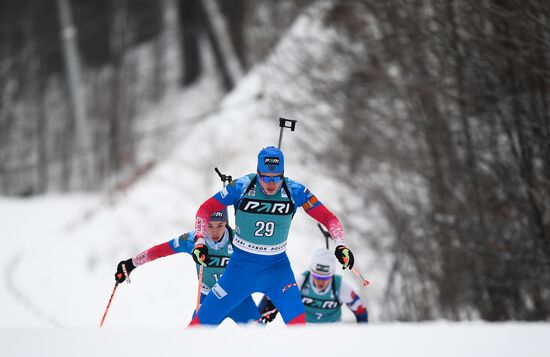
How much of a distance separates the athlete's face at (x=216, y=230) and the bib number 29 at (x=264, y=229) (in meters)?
1.01

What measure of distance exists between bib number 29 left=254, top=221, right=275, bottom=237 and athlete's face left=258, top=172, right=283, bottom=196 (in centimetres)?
28

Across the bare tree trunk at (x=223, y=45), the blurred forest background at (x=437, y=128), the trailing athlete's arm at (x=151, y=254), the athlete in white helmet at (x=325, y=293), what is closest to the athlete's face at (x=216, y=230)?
the trailing athlete's arm at (x=151, y=254)

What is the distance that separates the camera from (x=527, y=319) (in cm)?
976

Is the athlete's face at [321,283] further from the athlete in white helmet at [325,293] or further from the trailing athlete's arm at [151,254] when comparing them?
the trailing athlete's arm at [151,254]

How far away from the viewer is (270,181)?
219 inches

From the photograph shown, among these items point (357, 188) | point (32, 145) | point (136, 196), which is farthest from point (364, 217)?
point (32, 145)

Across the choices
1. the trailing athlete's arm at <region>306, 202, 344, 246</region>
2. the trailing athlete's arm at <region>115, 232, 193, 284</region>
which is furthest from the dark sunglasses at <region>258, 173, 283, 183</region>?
the trailing athlete's arm at <region>115, 232, 193, 284</region>

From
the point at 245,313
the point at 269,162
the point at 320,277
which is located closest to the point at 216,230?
the point at 245,313

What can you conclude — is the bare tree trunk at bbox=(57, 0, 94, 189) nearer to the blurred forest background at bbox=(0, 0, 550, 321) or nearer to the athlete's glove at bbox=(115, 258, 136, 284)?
the blurred forest background at bbox=(0, 0, 550, 321)

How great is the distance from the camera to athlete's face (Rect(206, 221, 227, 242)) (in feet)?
21.9

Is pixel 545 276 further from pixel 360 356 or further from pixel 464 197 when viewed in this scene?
pixel 360 356

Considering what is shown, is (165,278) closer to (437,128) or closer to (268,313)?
(268,313)

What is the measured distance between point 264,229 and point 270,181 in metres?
0.47

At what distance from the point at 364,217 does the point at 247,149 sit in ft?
15.9
